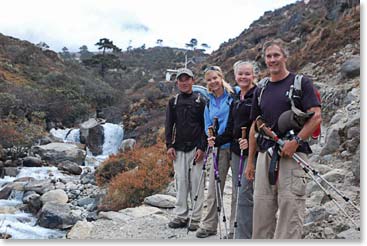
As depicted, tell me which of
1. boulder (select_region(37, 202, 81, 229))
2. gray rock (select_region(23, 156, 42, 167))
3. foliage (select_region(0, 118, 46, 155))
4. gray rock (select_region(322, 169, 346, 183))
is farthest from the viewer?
gray rock (select_region(23, 156, 42, 167))

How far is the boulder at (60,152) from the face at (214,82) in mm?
9585

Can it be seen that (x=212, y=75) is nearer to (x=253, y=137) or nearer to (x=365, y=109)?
(x=253, y=137)

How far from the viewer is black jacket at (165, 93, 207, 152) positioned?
13.0 ft

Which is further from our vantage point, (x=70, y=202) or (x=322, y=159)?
(x=70, y=202)

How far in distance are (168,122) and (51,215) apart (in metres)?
3.89

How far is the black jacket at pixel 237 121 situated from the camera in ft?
10.4

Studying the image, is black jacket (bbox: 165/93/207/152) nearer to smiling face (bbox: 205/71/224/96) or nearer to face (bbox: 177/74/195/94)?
face (bbox: 177/74/195/94)

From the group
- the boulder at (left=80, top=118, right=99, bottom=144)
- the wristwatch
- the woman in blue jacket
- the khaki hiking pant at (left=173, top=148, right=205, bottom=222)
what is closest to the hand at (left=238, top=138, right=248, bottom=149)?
the woman in blue jacket

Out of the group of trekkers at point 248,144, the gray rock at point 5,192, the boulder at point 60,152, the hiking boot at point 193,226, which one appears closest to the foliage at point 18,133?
the boulder at point 60,152

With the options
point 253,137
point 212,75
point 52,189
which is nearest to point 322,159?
point 212,75

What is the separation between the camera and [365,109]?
2.86m

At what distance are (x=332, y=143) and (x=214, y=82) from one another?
2.33m

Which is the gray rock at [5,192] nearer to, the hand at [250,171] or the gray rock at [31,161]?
the gray rock at [31,161]

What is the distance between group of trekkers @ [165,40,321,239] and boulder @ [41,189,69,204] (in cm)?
514
